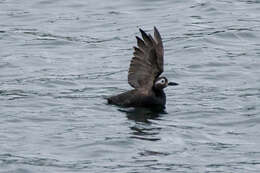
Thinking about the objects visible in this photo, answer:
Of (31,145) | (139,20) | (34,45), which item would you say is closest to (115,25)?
(139,20)

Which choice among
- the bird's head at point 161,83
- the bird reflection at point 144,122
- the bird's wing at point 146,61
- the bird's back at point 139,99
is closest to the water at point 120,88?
the bird reflection at point 144,122

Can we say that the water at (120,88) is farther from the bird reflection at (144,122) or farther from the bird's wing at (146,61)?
the bird's wing at (146,61)

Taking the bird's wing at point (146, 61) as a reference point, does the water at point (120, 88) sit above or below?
below

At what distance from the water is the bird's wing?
54 centimetres

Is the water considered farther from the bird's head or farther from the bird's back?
the bird's head

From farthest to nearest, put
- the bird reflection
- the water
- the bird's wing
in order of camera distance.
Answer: the bird's wing < the bird reflection < the water

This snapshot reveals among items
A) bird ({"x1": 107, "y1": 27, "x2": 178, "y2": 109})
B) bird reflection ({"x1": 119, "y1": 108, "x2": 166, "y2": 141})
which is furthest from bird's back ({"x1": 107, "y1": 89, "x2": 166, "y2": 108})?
bird reflection ({"x1": 119, "y1": 108, "x2": 166, "y2": 141})

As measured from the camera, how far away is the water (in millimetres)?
13523

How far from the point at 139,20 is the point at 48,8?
242 centimetres

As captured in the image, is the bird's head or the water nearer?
the water

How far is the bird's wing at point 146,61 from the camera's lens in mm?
16219

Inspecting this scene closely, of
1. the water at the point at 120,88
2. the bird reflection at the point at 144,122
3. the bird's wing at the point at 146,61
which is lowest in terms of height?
the bird reflection at the point at 144,122

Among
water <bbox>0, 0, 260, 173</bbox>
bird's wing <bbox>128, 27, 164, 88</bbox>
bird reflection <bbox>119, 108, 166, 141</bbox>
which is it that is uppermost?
bird's wing <bbox>128, 27, 164, 88</bbox>

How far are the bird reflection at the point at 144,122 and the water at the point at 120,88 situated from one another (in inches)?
0.6
